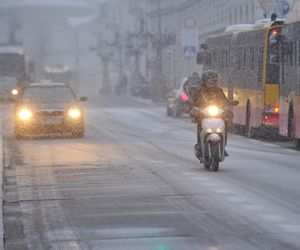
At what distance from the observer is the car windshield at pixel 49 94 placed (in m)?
30.2

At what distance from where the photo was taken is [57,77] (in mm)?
102375

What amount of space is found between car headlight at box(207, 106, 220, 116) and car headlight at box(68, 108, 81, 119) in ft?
37.2

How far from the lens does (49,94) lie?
30656 millimetres

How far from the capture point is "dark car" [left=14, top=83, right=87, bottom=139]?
29.3m

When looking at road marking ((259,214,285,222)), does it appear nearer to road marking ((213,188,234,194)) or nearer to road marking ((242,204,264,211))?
road marking ((242,204,264,211))

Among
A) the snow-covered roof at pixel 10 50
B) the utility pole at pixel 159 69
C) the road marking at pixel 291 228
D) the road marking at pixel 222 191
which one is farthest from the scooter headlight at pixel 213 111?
the snow-covered roof at pixel 10 50

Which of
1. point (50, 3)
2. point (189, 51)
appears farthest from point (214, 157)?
point (50, 3)

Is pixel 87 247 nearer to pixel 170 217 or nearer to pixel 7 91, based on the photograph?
pixel 170 217

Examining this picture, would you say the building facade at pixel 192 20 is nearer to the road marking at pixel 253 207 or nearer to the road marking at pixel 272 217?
the road marking at pixel 253 207

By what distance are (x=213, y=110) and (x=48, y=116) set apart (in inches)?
450

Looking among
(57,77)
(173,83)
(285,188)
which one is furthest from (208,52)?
(57,77)

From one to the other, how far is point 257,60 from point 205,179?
14.2m

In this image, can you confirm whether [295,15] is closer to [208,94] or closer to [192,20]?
[208,94]

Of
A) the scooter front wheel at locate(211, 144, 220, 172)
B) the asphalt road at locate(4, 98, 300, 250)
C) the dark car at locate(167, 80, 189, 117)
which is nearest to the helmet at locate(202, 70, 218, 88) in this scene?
the scooter front wheel at locate(211, 144, 220, 172)
